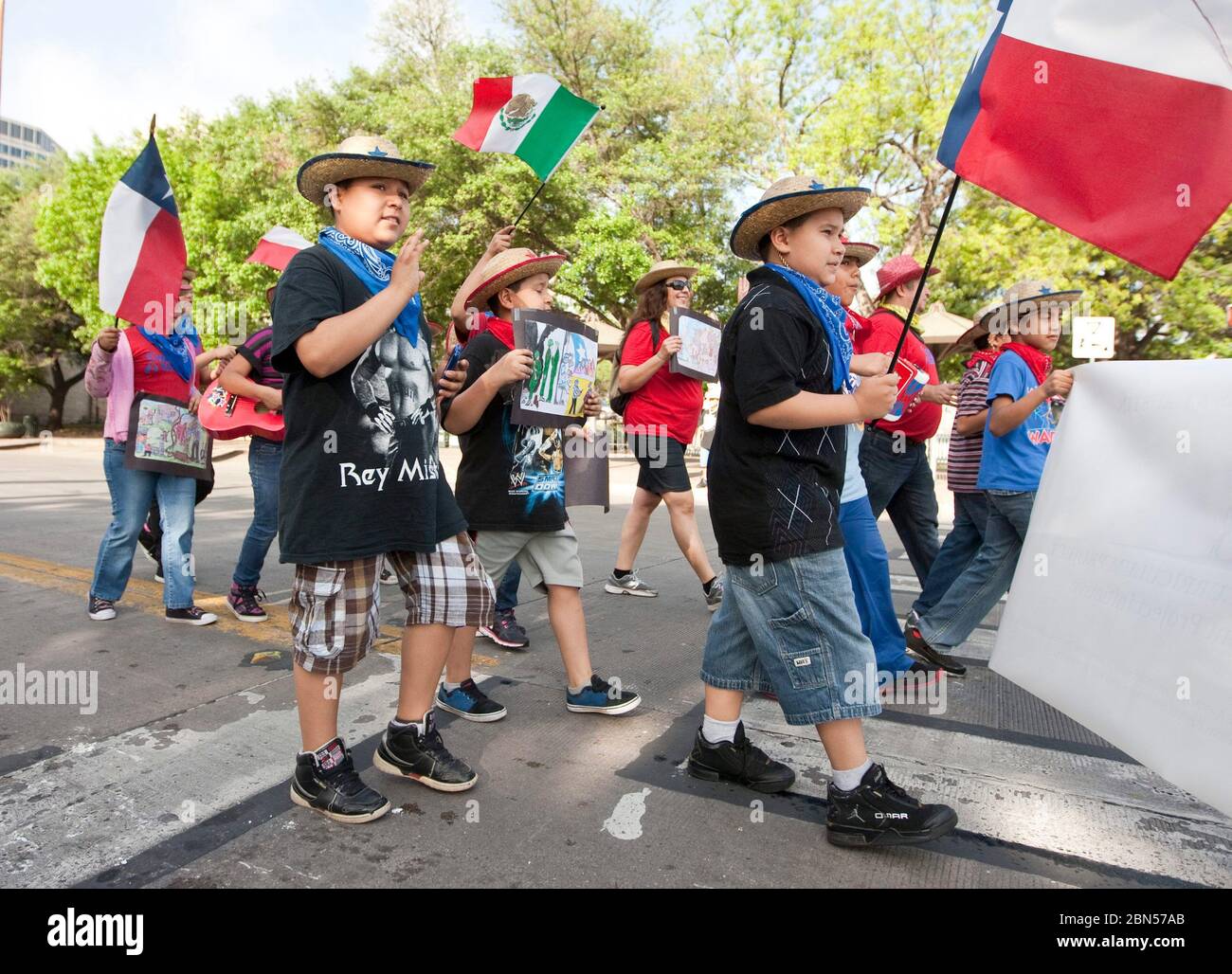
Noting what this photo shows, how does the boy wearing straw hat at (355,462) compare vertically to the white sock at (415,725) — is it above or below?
above

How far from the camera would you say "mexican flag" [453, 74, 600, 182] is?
14.5 ft

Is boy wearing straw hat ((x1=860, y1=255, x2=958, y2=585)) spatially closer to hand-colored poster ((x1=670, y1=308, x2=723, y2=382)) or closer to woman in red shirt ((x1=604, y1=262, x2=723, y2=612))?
hand-colored poster ((x1=670, y1=308, x2=723, y2=382))

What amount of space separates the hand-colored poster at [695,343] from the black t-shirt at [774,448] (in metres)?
2.45

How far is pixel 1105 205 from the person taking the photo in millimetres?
2467

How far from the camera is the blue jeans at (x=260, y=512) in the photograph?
4953 millimetres

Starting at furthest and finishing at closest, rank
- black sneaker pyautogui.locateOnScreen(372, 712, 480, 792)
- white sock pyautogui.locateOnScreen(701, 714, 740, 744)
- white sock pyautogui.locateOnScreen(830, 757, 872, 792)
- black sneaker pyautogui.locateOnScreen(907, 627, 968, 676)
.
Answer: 1. black sneaker pyautogui.locateOnScreen(907, 627, 968, 676)
2. white sock pyautogui.locateOnScreen(701, 714, 740, 744)
3. black sneaker pyautogui.locateOnScreen(372, 712, 480, 792)
4. white sock pyautogui.locateOnScreen(830, 757, 872, 792)

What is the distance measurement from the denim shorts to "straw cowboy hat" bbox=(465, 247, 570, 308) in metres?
1.67

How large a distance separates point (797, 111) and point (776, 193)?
2091 cm

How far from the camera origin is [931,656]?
430cm

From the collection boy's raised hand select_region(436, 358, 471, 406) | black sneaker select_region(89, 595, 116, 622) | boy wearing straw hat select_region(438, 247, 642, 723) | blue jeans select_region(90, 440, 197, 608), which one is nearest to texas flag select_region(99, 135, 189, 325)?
blue jeans select_region(90, 440, 197, 608)

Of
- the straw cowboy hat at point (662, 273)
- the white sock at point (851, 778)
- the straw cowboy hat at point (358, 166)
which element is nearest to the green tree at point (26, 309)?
the straw cowboy hat at point (662, 273)

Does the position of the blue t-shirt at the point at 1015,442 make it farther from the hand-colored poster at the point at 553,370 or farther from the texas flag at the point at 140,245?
the texas flag at the point at 140,245

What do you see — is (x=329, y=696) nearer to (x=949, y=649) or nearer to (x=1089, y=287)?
(x=949, y=649)

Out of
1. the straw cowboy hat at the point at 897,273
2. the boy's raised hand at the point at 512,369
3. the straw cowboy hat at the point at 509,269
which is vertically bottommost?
the boy's raised hand at the point at 512,369
